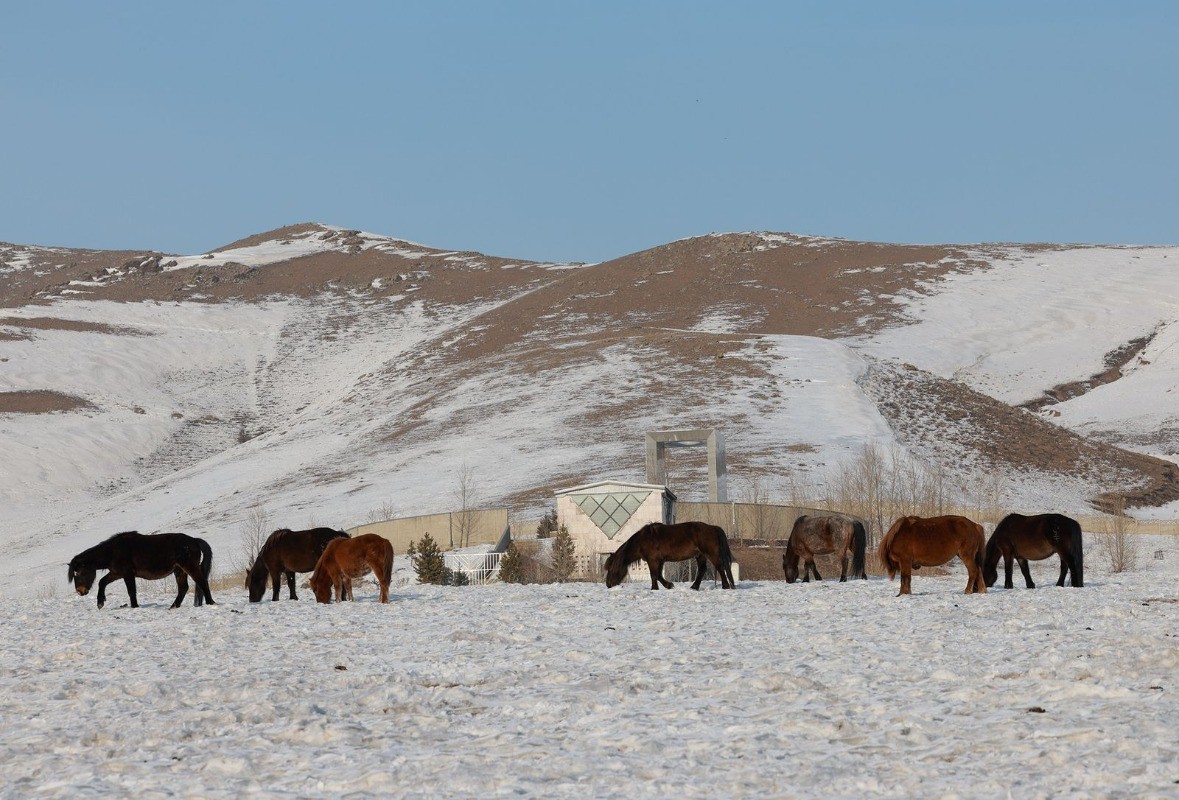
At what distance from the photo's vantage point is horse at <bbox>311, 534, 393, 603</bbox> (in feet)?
63.4

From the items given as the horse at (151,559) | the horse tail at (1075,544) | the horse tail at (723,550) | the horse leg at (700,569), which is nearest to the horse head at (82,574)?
the horse at (151,559)

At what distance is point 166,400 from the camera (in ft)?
393

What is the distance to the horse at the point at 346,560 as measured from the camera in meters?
19.3

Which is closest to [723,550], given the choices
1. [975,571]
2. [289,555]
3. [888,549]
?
[888,549]

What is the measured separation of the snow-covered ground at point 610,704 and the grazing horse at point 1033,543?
292 cm

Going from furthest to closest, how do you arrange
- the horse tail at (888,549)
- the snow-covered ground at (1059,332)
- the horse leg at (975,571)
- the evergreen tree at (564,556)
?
the snow-covered ground at (1059,332)
the evergreen tree at (564,556)
the horse tail at (888,549)
the horse leg at (975,571)

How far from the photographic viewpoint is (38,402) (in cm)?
11150

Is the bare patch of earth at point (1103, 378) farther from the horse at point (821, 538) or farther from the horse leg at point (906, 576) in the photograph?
the horse leg at point (906, 576)

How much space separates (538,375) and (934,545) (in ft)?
257

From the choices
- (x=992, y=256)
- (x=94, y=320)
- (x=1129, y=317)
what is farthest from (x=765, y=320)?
(x=94, y=320)

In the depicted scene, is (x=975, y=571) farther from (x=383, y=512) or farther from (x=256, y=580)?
(x=383, y=512)

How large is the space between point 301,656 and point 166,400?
113m

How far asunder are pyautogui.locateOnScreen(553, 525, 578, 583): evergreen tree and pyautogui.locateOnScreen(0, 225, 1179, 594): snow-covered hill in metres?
16.9

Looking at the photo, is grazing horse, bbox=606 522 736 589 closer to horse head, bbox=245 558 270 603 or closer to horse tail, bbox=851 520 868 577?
horse tail, bbox=851 520 868 577
